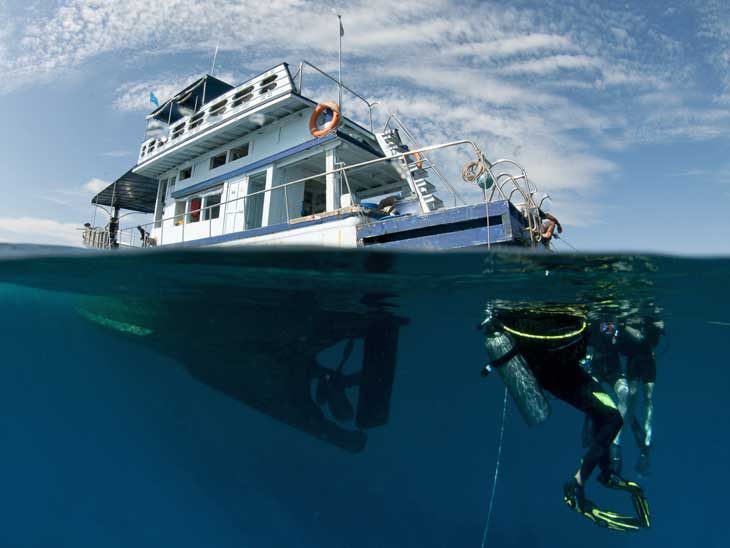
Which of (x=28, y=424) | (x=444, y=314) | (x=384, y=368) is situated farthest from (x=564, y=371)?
(x=28, y=424)

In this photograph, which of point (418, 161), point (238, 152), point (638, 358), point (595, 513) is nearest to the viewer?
point (595, 513)

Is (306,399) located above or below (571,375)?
below

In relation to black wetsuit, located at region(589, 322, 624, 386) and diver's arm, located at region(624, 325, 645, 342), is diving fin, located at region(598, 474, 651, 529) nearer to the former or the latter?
black wetsuit, located at region(589, 322, 624, 386)

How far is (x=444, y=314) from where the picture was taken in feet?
47.7

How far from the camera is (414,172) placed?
1012cm

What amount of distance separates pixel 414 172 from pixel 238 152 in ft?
22.5

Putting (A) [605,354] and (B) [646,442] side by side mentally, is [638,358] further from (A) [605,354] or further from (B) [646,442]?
(B) [646,442]

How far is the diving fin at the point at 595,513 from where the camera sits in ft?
17.0

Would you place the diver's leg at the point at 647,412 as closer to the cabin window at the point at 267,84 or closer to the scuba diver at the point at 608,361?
the scuba diver at the point at 608,361

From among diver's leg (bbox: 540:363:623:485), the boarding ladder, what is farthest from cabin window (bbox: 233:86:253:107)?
diver's leg (bbox: 540:363:623:485)

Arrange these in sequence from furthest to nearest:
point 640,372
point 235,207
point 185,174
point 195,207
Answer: point 185,174 < point 195,207 < point 235,207 < point 640,372

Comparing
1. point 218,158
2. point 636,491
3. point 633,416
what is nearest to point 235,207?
point 218,158

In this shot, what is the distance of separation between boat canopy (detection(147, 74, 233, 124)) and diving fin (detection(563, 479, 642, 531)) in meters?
17.1

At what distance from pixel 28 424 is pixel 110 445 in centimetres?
628
